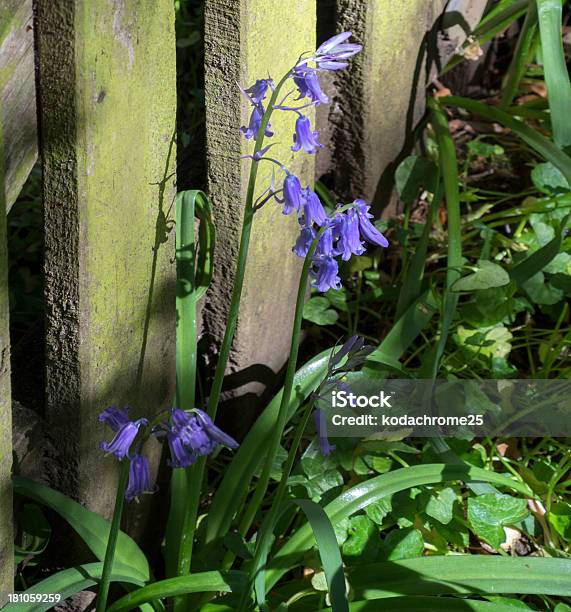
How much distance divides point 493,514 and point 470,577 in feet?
0.86

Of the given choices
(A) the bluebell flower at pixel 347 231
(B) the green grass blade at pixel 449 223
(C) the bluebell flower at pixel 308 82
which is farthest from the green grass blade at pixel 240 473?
(C) the bluebell flower at pixel 308 82

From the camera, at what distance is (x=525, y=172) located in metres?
2.95

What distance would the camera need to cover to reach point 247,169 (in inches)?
70.4

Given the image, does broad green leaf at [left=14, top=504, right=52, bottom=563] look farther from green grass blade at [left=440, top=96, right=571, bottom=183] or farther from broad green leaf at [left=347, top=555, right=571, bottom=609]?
green grass blade at [left=440, top=96, right=571, bottom=183]

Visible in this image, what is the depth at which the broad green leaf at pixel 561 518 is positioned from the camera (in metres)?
1.96

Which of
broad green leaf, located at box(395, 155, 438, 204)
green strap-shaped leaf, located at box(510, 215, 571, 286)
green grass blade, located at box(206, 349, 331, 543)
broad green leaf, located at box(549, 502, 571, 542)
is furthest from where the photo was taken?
broad green leaf, located at box(395, 155, 438, 204)

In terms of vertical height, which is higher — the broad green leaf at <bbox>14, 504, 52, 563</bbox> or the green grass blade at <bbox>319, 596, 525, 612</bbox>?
the broad green leaf at <bbox>14, 504, 52, 563</bbox>

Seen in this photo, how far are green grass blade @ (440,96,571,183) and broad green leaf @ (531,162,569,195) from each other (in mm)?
221

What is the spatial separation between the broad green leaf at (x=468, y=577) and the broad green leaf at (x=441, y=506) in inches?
9.6

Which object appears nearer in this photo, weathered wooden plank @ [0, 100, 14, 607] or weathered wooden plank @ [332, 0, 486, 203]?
weathered wooden plank @ [0, 100, 14, 607]

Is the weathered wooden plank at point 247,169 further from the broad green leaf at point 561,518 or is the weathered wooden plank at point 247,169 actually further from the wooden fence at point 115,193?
the broad green leaf at point 561,518

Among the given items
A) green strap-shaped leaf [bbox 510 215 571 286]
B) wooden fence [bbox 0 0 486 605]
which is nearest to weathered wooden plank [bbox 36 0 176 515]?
wooden fence [bbox 0 0 486 605]

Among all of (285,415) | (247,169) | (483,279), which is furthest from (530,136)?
(285,415)

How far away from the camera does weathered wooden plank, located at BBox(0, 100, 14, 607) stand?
1305mm
